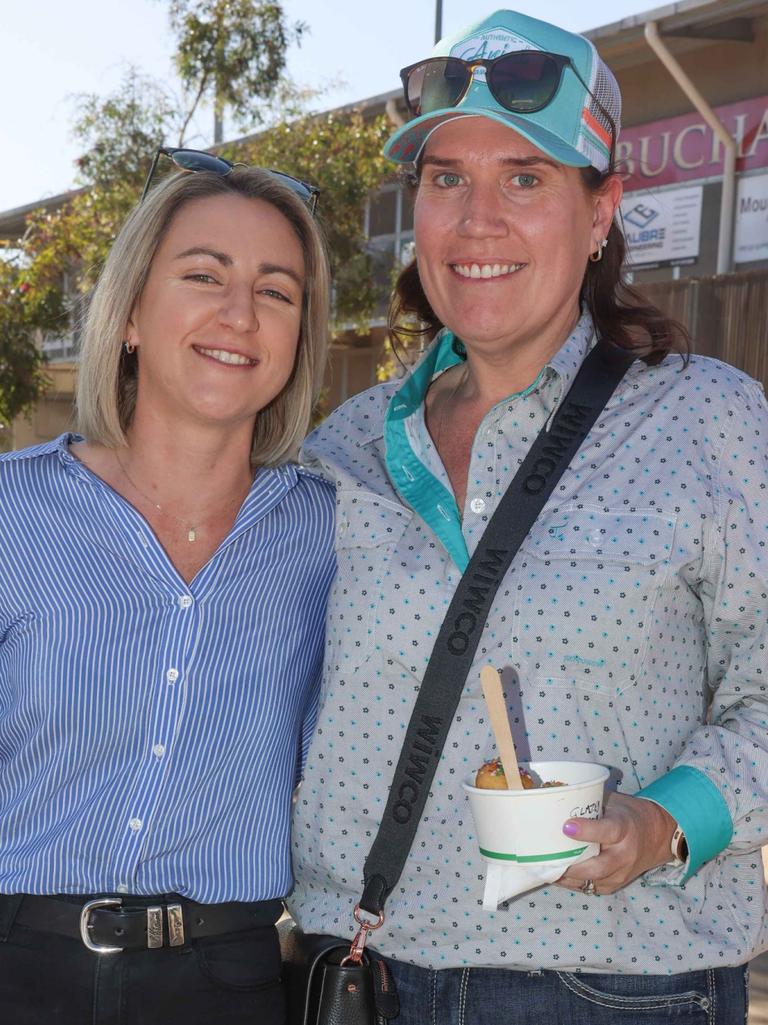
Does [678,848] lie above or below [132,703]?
below

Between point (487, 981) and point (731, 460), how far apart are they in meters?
1.01

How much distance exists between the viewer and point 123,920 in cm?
240

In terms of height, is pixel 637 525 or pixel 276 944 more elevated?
pixel 637 525

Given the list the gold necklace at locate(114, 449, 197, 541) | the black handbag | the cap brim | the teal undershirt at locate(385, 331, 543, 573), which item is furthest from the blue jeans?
the cap brim

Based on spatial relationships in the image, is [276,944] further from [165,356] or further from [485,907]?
[165,356]

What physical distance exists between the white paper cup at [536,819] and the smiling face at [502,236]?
972 mm

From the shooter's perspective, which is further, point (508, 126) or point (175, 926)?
point (508, 126)

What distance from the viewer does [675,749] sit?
7.76 feet

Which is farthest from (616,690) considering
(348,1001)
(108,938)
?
(108,938)

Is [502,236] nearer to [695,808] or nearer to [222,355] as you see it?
[222,355]

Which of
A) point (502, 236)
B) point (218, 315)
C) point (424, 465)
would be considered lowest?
point (424, 465)

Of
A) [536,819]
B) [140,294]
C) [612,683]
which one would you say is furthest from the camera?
[140,294]

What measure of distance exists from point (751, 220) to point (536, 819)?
37.4 ft

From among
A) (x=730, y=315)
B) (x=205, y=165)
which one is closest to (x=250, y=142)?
(x=730, y=315)
